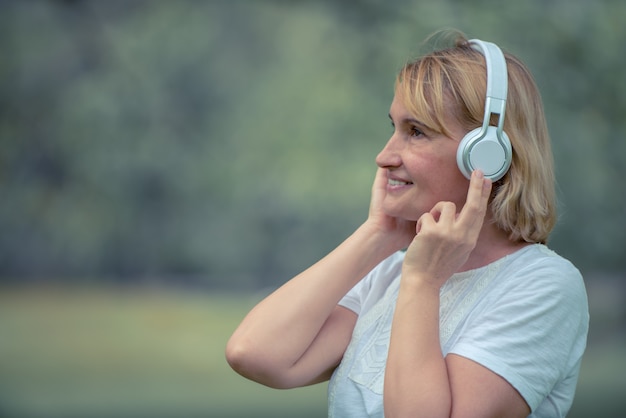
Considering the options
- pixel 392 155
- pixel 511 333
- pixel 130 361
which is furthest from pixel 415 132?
pixel 130 361

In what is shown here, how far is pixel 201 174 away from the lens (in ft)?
11.5

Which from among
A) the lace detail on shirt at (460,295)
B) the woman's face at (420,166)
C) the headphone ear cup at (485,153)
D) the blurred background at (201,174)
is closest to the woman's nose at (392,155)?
the woman's face at (420,166)

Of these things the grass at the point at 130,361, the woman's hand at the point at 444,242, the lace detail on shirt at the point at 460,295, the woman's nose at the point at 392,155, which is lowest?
the grass at the point at 130,361

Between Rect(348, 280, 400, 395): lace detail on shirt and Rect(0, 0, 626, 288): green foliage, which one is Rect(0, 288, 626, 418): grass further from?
Rect(348, 280, 400, 395): lace detail on shirt

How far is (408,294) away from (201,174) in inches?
95.5

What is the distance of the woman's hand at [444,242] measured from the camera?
1.21 metres

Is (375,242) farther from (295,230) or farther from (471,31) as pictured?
(471,31)

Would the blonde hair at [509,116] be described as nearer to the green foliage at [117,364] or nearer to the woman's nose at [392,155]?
the woman's nose at [392,155]

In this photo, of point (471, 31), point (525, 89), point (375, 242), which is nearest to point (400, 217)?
point (375, 242)

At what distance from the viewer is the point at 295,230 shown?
139 inches

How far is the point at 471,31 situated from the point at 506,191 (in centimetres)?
245

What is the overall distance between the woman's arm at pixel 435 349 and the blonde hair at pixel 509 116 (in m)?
0.09

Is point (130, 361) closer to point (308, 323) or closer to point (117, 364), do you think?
point (117, 364)

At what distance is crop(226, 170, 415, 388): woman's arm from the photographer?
1.38m
